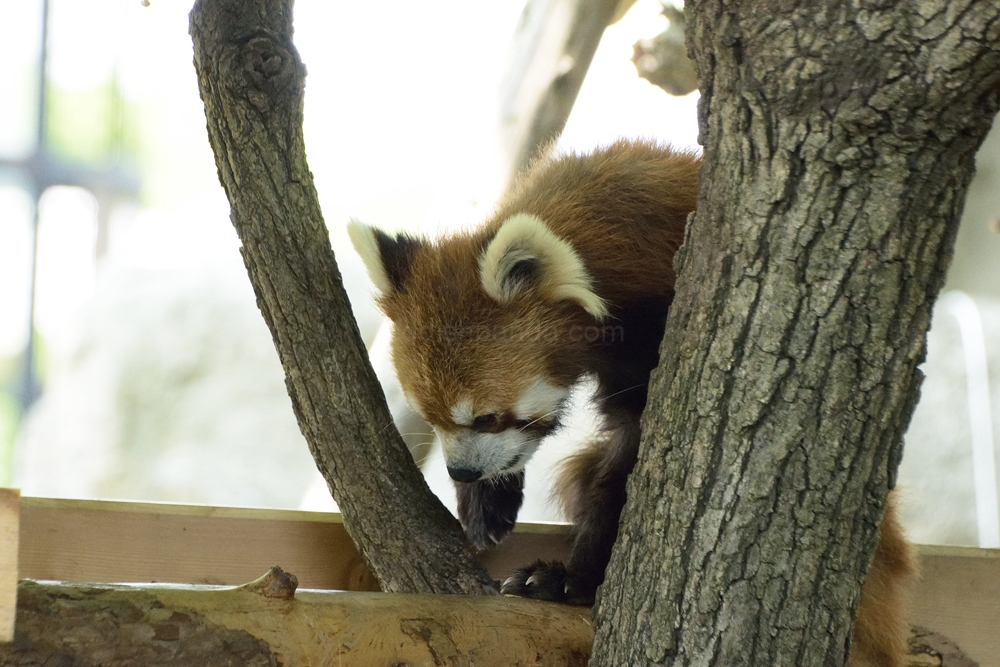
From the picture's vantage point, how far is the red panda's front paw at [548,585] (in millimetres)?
1975

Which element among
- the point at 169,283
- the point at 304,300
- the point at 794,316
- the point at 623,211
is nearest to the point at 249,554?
the point at 304,300

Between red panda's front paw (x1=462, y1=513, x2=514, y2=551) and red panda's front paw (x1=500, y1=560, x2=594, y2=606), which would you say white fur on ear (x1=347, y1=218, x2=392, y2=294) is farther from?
red panda's front paw (x1=500, y1=560, x2=594, y2=606)

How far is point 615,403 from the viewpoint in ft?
7.39

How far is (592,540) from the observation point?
2029 mm

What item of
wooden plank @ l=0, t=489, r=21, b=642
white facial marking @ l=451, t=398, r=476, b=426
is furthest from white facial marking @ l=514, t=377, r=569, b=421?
wooden plank @ l=0, t=489, r=21, b=642

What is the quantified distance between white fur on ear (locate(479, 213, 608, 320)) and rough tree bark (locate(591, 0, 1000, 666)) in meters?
0.58

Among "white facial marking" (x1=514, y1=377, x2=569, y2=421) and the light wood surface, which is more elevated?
"white facial marking" (x1=514, y1=377, x2=569, y2=421)

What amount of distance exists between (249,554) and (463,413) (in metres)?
0.62

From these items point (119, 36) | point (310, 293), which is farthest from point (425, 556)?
point (119, 36)

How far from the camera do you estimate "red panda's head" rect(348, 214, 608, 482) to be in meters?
2.17

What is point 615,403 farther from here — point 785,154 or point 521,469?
point 785,154

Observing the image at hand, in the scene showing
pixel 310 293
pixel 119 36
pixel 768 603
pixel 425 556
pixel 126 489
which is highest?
pixel 119 36

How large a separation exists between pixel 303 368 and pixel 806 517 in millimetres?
1059

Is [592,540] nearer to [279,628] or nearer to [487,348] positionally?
[487,348]
